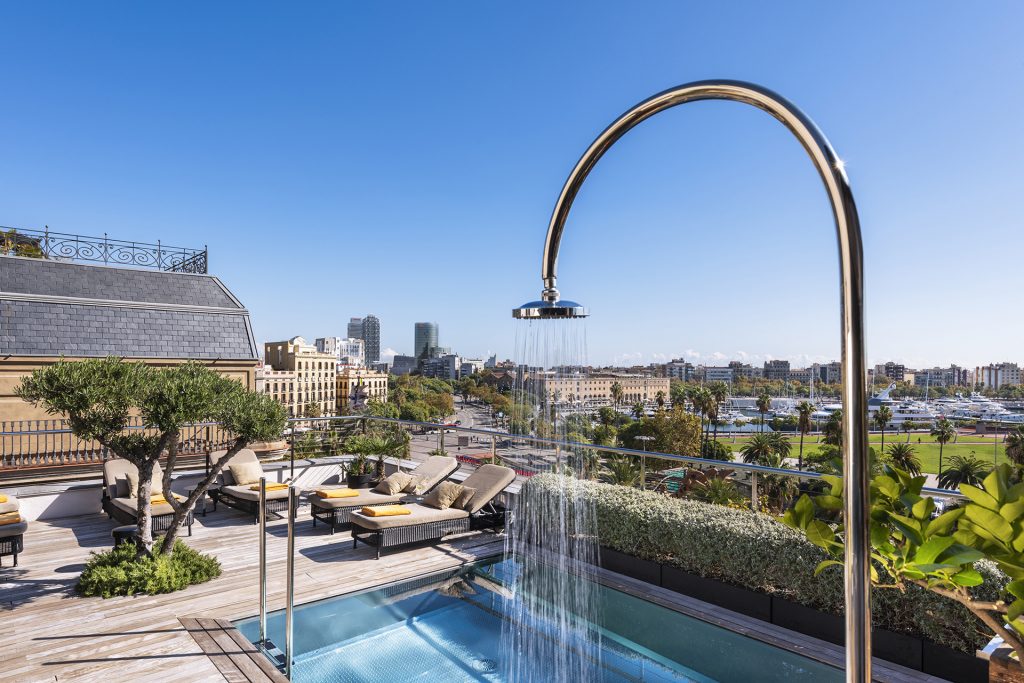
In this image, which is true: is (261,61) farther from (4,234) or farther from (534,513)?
(534,513)

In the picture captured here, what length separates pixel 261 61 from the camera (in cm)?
1560

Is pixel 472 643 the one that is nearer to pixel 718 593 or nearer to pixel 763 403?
pixel 718 593

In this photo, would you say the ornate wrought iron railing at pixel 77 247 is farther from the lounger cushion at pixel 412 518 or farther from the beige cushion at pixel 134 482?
the lounger cushion at pixel 412 518

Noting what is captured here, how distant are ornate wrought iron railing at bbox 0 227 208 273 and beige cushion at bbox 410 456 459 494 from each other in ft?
29.9

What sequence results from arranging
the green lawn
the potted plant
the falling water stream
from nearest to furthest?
the falling water stream < the potted plant < the green lawn

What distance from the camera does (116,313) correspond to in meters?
11.4

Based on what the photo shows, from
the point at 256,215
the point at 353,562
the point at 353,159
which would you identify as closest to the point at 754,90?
the point at 353,562

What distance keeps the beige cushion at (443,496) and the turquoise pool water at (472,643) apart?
→ 145cm

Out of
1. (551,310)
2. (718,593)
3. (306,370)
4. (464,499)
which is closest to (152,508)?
(464,499)

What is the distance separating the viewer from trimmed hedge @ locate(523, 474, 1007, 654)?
3559mm

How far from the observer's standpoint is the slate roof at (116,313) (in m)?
10.6

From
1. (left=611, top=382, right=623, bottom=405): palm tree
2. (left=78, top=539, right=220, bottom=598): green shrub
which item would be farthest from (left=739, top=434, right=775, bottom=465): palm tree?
(left=78, top=539, right=220, bottom=598): green shrub

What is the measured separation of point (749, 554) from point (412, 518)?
3.23 metres

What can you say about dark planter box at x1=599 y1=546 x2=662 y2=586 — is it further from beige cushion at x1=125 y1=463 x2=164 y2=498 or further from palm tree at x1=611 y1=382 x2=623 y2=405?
beige cushion at x1=125 y1=463 x2=164 y2=498
